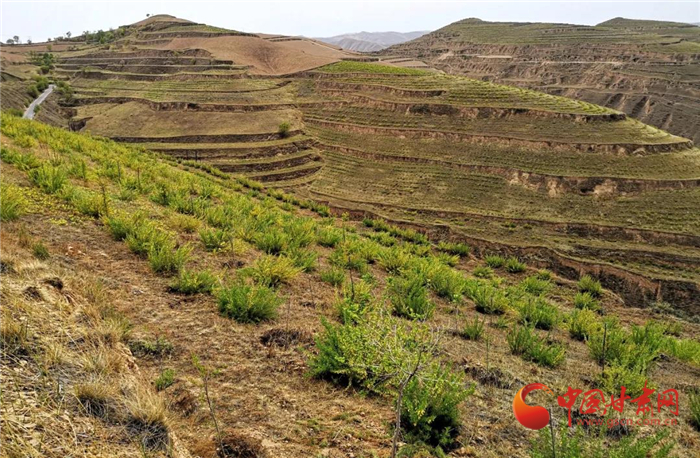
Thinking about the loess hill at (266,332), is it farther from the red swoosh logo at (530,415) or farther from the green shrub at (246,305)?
the red swoosh logo at (530,415)

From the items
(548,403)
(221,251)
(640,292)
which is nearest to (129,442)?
(548,403)

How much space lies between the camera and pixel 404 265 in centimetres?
1123

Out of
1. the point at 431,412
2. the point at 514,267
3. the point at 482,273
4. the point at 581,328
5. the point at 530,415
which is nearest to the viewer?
the point at 431,412

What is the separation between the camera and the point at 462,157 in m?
43.5

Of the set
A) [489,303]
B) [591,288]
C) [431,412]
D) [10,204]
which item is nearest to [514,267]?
[591,288]

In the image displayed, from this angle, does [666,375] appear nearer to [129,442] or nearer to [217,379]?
[217,379]

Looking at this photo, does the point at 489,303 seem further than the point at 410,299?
Yes

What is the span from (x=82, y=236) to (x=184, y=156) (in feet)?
136

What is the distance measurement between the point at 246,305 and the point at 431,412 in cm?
301

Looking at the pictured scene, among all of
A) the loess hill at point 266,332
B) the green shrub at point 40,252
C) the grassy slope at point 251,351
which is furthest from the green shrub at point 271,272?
the green shrub at point 40,252

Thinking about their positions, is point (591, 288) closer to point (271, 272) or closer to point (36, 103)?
point (271, 272)

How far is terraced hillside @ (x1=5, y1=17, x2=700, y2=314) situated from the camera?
31234 millimetres

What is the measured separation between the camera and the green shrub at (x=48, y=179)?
8.79 m

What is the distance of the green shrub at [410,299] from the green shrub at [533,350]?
1467 millimetres
